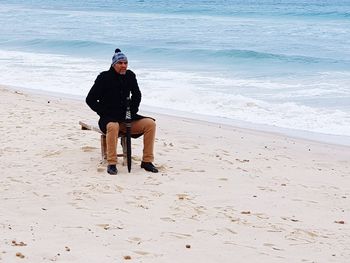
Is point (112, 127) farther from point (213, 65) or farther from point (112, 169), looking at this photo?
point (213, 65)

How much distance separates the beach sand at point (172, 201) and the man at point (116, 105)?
0.87 ft

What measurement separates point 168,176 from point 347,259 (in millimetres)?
2646

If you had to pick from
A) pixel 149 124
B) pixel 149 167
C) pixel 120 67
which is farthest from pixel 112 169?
pixel 120 67

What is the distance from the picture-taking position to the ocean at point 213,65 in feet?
46.2

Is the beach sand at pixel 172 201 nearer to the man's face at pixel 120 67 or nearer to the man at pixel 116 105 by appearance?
the man at pixel 116 105

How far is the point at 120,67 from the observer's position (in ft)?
25.0

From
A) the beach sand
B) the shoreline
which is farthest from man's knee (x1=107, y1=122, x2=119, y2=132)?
the shoreline

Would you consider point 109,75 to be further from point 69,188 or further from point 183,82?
point 183,82

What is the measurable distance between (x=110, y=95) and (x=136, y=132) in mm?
511

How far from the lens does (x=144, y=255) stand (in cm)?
514

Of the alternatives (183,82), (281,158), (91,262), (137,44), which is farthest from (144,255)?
(137,44)

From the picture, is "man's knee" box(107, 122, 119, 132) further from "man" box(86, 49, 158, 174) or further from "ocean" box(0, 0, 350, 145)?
"ocean" box(0, 0, 350, 145)

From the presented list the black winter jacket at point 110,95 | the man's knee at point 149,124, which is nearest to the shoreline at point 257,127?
the man's knee at point 149,124

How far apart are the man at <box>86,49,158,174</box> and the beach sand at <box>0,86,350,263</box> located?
→ 0.87 ft
